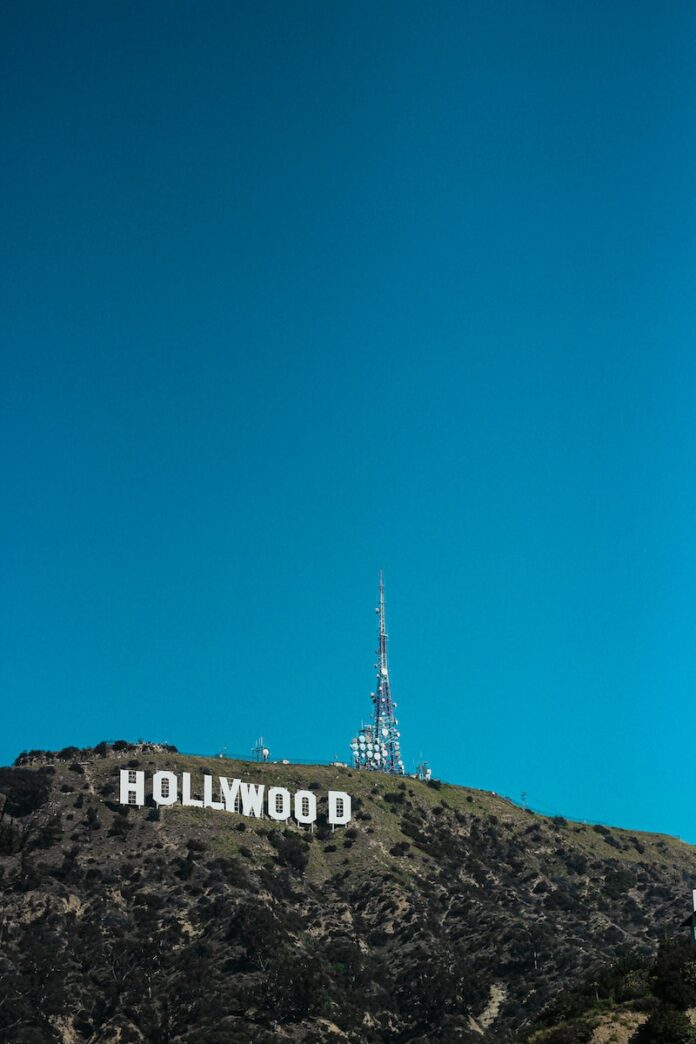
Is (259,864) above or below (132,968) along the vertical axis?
above

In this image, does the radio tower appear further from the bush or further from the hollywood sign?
the bush

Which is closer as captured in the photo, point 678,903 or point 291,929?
point 291,929

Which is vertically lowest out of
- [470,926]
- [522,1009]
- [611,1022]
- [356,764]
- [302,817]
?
[611,1022]

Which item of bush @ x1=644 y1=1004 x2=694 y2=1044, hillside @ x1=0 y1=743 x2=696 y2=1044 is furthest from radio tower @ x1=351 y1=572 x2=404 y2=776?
bush @ x1=644 y1=1004 x2=694 y2=1044

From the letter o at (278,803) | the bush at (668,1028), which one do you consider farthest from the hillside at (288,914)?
the bush at (668,1028)

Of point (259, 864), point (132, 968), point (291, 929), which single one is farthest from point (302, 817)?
point (132, 968)

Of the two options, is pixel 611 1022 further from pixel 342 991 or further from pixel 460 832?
pixel 460 832

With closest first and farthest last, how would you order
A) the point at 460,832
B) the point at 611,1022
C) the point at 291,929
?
the point at 611,1022, the point at 291,929, the point at 460,832

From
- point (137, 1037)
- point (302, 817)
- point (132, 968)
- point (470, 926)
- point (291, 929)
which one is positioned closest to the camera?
point (137, 1037)
